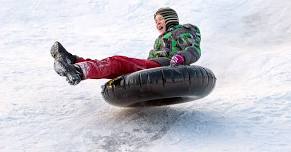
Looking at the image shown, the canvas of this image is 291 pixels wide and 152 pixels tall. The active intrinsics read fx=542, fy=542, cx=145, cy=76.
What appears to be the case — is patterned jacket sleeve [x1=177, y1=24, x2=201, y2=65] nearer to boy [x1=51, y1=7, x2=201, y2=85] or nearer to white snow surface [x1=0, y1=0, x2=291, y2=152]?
boy [x1=51, y1=7, x2=201, y2=85]

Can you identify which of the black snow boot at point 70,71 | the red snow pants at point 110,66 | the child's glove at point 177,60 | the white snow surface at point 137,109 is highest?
the child's glove at point 177,60

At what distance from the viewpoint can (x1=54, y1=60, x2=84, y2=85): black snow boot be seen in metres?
3.89

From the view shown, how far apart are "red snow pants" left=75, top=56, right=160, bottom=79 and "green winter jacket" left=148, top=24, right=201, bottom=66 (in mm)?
190

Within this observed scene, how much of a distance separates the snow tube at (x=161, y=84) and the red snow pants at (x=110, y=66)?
162 mm

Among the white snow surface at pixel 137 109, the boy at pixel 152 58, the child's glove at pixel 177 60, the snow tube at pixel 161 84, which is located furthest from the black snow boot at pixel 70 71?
the child's glove at pixel 177 60

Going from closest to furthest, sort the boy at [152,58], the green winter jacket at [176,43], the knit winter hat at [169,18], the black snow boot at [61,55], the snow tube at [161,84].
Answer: the snow tube at [161,84], the boy at [152,58], the black snow boot at [61,55], the green winter jacket at [176,43], the knit winter hat at [169,18]

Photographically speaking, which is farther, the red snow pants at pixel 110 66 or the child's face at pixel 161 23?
the child's face at pixel 161 23

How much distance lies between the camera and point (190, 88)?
387 cm

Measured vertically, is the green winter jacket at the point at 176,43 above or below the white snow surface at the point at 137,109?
above

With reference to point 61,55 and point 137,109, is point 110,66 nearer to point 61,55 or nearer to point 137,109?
point 61,55

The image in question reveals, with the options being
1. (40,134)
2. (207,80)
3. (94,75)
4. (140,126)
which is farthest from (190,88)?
(40,134)

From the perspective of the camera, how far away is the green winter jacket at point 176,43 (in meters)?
4.48

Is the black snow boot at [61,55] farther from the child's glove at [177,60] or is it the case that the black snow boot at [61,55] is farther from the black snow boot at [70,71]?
the child's glove at [177,60]

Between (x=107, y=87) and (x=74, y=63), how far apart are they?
0.34m
